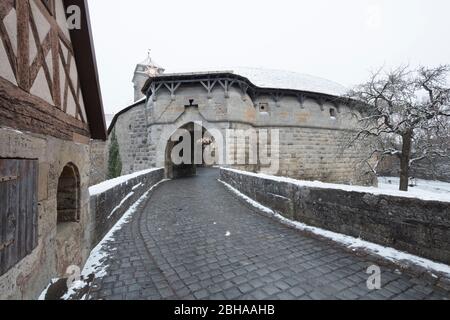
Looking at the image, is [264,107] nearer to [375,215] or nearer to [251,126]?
[251,126]

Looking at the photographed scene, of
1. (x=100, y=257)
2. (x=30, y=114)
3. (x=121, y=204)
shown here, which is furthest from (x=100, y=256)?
(x=30, y=114)

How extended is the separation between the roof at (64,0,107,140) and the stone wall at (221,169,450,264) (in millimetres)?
3796

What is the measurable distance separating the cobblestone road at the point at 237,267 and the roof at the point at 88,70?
2040 millimetres

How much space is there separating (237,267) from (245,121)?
11.5 meters

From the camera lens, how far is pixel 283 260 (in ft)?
9.81

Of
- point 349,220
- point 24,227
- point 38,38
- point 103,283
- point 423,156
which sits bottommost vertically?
point 103,283

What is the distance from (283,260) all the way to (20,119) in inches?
126

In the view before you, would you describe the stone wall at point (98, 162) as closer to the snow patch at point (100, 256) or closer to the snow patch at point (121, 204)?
the snow patch at point (121, 204)

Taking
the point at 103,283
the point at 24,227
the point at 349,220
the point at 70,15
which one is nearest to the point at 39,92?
the point at 24,227

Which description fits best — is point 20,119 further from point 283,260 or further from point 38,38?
point 283,260

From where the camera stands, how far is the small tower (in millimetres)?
31141

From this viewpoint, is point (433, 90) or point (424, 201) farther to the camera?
point (433, 90)

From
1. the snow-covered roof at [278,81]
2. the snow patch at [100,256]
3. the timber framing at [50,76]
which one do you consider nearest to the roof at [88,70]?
the timber framing at [50,76]

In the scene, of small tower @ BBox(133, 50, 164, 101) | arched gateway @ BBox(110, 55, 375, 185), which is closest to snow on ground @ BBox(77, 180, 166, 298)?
arched gateway @ BBox(110, 55, 375, 185)
